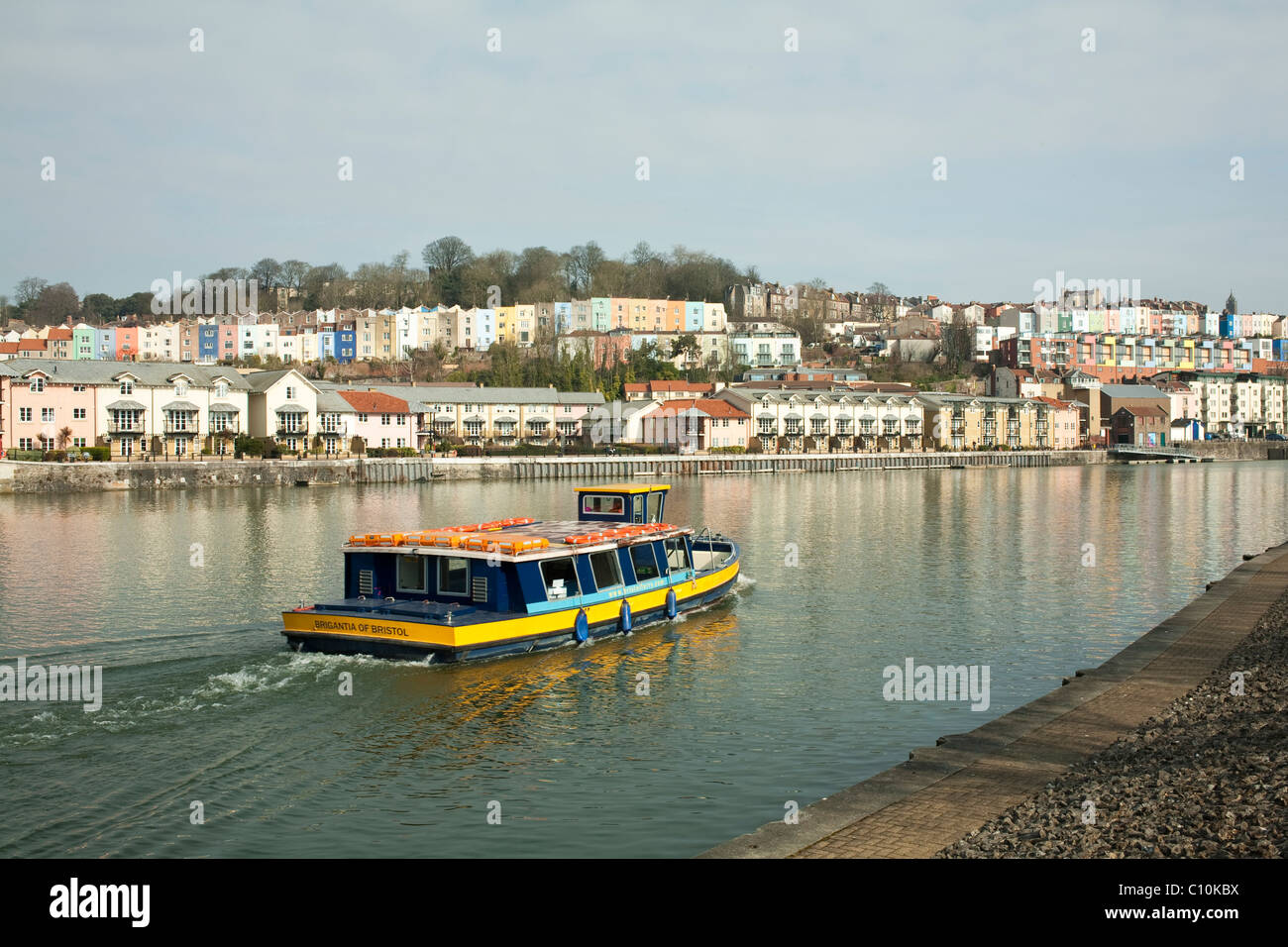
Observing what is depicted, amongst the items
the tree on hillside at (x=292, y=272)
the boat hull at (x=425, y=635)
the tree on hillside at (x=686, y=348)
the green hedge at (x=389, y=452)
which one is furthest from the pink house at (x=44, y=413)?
the tree on hillside at (x=292, y=272)

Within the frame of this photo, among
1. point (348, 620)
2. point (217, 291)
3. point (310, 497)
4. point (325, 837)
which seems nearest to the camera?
point (325, 837)

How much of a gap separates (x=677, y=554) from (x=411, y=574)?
30.1ft

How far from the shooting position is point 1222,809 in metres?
10.1

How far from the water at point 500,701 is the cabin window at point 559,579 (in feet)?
4.19

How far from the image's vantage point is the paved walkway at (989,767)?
9797 millimetres

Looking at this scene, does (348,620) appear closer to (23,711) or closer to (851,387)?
(23,711)

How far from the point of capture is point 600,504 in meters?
30.7

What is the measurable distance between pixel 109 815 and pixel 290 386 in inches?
3102

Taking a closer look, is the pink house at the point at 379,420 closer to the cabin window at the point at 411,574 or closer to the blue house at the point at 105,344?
the blue house at the point at 105,344

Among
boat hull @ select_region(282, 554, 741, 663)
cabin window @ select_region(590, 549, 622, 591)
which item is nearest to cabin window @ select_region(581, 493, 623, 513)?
cabin window @ select_region(590, 549, 622, 591)

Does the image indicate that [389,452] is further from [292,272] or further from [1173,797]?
[292,272]

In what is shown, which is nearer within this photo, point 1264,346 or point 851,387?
point 851,387
